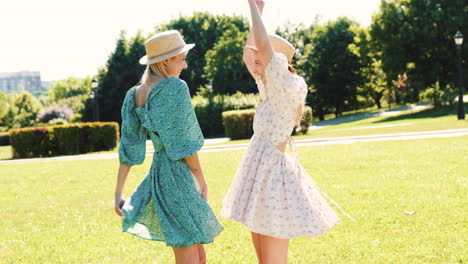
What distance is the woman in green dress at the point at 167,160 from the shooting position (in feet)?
9.82

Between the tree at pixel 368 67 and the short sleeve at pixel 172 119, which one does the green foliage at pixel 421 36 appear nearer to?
the tree at pixel 368 67

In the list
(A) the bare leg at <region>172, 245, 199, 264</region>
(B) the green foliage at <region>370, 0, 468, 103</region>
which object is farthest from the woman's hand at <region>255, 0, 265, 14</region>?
(B) the green foliage at <region>370, 0, 468, 103</region>

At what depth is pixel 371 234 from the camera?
570cm

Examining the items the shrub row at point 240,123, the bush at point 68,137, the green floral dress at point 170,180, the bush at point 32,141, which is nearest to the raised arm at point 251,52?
the green floral dress at point 170,180

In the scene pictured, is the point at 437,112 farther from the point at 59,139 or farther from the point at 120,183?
the point at 120,183

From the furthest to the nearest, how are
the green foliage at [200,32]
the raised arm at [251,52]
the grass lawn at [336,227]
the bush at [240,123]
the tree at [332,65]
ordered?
the green foliage at [200,32] → the tree at [332,65] → the bush at [240,123] → the grass lawn at [336,227] → the raised arm at [251,52]

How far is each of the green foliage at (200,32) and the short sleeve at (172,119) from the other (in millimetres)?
47302

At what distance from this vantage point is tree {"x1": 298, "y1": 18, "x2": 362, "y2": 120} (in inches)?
1788

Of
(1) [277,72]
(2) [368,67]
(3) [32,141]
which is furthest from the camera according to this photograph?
(2) [368,67]

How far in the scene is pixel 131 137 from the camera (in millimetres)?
3168

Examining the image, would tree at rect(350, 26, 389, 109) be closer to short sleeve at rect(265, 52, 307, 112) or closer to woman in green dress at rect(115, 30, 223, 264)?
short sleeve at rect(265, 52, 307, 112)

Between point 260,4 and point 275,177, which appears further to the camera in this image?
point 260,4

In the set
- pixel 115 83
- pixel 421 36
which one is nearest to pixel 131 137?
pixel 421 36

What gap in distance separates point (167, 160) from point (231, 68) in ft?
132
